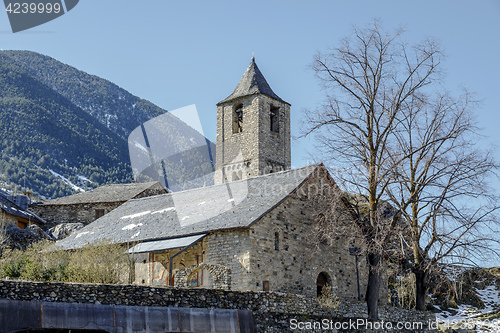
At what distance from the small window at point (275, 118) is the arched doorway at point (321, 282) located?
16.7m

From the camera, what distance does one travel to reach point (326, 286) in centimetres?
2748

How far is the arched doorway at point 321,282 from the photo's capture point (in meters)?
27.8

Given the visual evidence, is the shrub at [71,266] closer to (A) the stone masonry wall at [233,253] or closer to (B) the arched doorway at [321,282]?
(A) the stone masonry wall at [233,253]

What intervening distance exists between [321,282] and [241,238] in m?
5.13

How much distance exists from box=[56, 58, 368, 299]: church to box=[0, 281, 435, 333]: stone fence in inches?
84.0

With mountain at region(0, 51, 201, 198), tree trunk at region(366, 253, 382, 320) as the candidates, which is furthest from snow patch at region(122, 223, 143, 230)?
mountain at region(0, 51, 201, 198)

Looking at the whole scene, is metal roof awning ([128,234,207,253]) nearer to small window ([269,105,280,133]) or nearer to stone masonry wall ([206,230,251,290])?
stone masonry wall ([206,230,251,290])

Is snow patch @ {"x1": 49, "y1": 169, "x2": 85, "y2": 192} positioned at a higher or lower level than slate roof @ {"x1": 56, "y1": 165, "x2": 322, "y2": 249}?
higher

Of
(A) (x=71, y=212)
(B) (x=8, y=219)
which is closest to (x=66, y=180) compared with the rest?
(A) (x=71, y=212)

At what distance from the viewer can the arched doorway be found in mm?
27750

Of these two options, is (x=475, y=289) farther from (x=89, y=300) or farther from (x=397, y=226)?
(x=89, y=300)

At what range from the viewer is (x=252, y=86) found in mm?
42250

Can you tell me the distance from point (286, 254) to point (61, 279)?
9289mm

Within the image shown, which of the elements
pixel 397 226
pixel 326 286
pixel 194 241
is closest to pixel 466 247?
pixel 397 226
